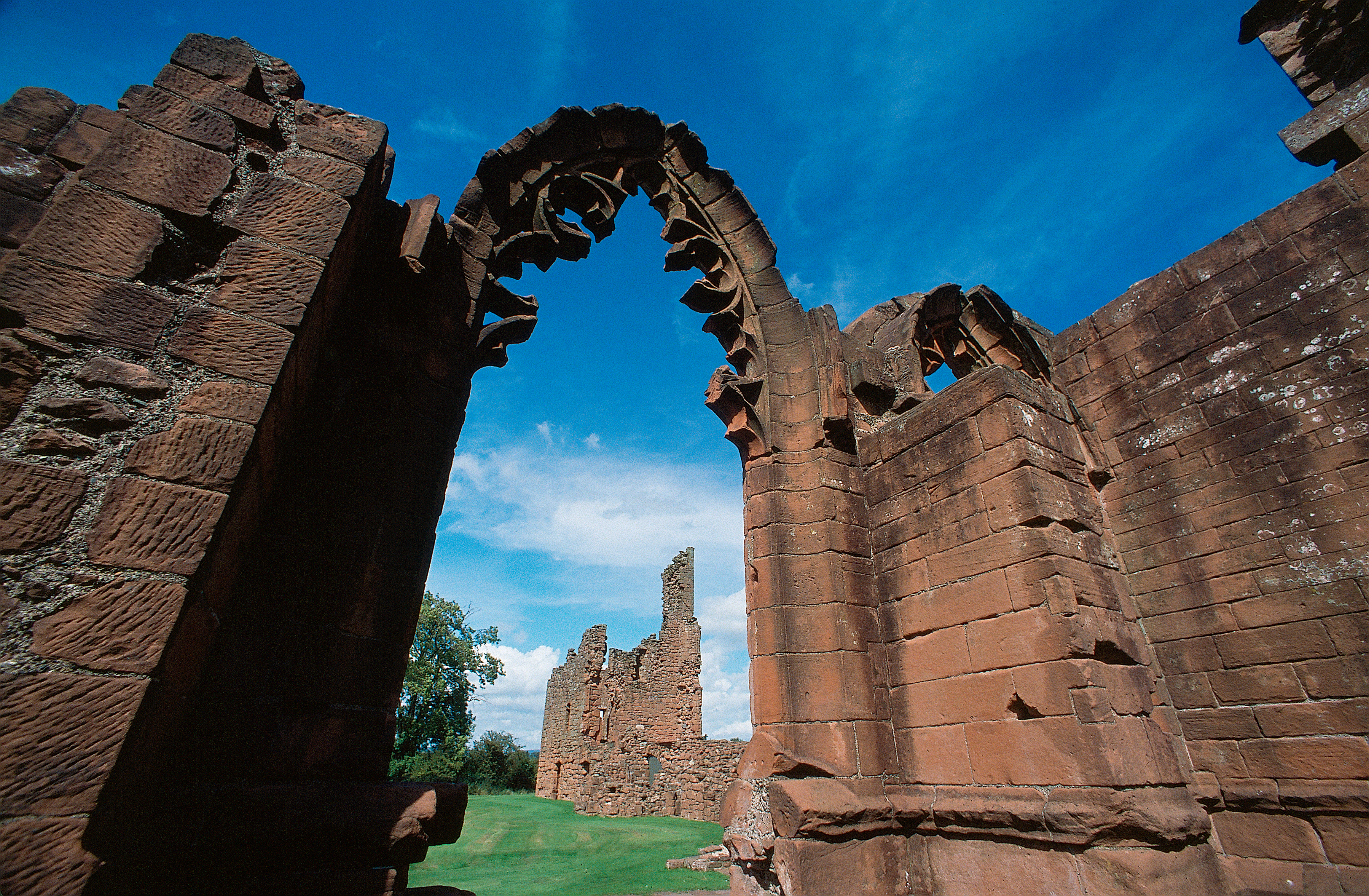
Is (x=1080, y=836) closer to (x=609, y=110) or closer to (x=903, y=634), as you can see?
(x=903, y=634)

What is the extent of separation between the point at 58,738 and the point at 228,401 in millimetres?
915

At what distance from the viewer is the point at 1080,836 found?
267cm

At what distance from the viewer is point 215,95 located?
2.17m

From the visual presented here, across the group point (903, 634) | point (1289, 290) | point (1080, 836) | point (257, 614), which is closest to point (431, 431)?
point (257, 614)

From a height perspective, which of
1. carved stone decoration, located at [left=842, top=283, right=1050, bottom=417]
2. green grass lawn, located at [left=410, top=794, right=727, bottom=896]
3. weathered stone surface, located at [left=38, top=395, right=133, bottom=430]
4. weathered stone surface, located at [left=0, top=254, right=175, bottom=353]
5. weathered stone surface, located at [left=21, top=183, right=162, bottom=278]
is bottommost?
green grass lawn, located at [left=410, top=794, right=727, bottom=896]

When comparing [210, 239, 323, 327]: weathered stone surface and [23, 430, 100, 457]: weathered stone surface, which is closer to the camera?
[23, 430, 100, 457]: weathered stone surface

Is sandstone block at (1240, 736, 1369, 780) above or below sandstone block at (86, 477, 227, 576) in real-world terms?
below

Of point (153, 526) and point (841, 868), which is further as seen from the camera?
point (841, 868)

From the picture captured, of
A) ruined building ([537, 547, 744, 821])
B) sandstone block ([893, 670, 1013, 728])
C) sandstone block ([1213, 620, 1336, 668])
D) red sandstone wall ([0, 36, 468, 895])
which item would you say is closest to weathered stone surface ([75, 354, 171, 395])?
red sandstone wall ([0, 36, 468, 895])

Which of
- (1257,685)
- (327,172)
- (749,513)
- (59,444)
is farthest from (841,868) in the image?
(327,172)

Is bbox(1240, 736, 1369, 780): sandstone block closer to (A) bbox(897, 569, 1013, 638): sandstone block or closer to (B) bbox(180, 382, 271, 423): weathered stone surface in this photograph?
(A) bbox(897, 569, 1013, 638): sandstone block

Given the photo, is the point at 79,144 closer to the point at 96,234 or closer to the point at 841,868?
the point at 96,234

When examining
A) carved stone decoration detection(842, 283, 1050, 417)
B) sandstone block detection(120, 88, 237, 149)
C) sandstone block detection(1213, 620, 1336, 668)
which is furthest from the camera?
carved stone decoration detection(842, 283, 1050, 417)

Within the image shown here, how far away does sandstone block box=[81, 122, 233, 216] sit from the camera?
187 cm
